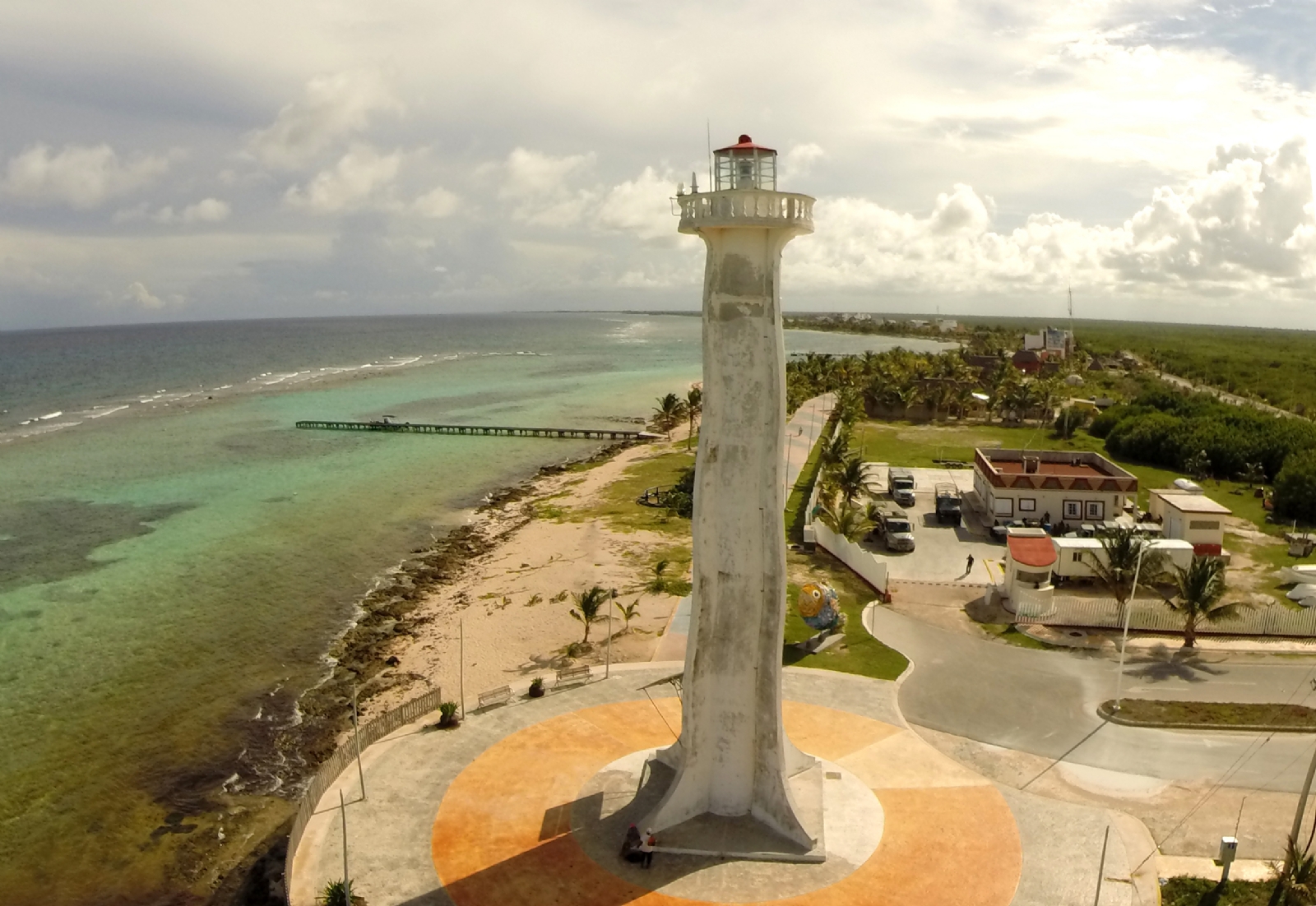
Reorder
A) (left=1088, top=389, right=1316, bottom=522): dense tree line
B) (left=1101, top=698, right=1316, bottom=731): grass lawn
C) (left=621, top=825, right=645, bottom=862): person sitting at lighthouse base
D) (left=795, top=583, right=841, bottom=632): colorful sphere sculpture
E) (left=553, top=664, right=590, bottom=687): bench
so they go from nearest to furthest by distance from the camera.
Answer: (left=621, top=825, right=645, bottom=862): person sitting at lighthouse base, (left=1101, top=698, right=1316, bottom=731): grass lawn, (left=553, top=664, right=590, bottom=687): bench, (left=795, top=583, right=841, bottom=632): colorful sphere sculpture, (left=1088, top=389, right=1316, bottom=522): dense tree line

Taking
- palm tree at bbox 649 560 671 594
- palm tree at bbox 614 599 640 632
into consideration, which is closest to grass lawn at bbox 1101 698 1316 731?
palm tree at bbox 614 599 640 632

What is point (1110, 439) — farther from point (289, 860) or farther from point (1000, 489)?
point (289, 860)

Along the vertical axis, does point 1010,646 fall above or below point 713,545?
below

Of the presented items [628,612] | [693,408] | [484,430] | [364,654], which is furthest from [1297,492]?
[484,430]

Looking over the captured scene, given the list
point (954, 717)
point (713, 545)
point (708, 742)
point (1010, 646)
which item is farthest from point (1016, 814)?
point (1010, 646)

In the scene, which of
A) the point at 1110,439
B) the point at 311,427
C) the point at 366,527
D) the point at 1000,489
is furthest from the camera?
the point at 311,427

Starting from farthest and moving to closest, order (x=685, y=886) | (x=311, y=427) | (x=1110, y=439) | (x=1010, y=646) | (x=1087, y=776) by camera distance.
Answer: (x=311, y=427) → (x=1110, y=439) → (x=1010, y=646) → (x=1087, y=776) → (x=685, y=886)

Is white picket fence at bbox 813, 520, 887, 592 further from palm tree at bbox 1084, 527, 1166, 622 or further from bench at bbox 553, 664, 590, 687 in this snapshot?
bench at bbox 553, 664, 590, 687

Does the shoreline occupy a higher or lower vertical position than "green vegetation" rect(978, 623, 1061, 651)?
lower
